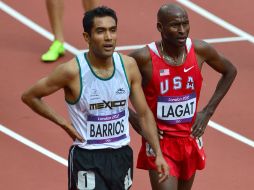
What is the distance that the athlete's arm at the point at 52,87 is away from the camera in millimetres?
6281

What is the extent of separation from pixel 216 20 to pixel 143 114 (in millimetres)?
5391

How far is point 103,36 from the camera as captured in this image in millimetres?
6266

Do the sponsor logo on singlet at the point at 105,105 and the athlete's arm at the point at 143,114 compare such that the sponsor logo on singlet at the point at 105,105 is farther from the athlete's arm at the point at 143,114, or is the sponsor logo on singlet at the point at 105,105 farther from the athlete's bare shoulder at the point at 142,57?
the athlete's bare shoulder at the point at 142,57

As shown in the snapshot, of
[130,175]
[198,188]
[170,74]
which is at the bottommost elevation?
[198,188]

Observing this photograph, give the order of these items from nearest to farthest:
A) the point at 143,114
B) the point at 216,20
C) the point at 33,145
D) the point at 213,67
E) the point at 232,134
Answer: the point at 143,114
the point at 213,67
the point at 33,145
the point at 232,134
the point at 216,20

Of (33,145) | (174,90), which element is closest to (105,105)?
(174,90)

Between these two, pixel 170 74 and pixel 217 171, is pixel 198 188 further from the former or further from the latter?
pixel 170 74

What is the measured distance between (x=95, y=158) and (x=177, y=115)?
0.83m

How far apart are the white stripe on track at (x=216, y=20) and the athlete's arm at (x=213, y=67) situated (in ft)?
13.7

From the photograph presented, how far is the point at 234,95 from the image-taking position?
10.1 meters

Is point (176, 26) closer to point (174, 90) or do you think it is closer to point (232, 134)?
point (174, 90)

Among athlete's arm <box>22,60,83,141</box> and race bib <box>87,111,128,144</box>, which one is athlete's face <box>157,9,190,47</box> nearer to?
race bib <box>87,111,128,144</box>

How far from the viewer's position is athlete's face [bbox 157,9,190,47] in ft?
22.0

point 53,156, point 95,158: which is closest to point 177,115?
point 95,158
